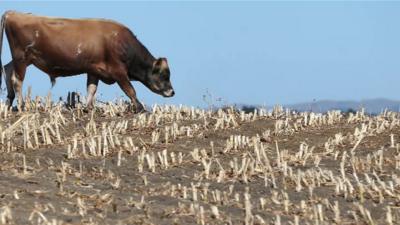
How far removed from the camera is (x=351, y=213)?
6637 mm

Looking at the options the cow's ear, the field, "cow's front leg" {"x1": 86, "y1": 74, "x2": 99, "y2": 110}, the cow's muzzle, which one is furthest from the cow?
the field

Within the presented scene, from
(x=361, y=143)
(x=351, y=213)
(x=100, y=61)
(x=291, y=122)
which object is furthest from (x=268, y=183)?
(x=100, y=61)

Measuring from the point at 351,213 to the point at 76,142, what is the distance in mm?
3463

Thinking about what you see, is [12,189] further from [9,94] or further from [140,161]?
[9,94]

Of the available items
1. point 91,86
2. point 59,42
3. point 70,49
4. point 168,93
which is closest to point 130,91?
point 91,86

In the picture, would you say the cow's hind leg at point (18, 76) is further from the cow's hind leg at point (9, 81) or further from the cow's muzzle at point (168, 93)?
the cow's muzzle at point (168, 93)

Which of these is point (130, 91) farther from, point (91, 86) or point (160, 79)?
point (160, 79)

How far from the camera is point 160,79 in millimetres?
14984

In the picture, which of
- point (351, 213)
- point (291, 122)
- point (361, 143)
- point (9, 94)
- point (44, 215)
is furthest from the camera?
point (9, 94)

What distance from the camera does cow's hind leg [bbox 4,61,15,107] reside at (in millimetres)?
13945

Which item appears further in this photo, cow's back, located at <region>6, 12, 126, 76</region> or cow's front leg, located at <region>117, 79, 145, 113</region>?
cow's front leg, located at <region>117, 79, 145, 113</region>

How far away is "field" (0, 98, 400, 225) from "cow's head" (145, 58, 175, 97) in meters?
2.64

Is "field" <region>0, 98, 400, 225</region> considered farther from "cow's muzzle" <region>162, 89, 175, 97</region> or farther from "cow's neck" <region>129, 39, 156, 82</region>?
"cow's muzzle" <region>162, 89, 175, 97</region>

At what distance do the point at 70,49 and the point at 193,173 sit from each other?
626 cm
